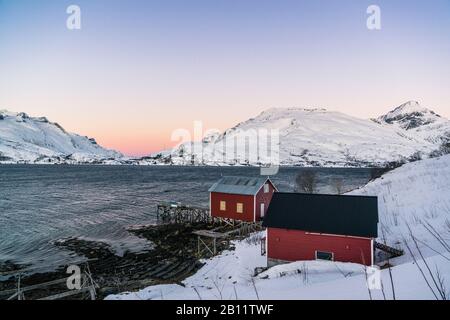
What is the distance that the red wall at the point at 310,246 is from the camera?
1752 cm

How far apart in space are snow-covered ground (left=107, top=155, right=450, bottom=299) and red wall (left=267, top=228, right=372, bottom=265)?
1389 mm

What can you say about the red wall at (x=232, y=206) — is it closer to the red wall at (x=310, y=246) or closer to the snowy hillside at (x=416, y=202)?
the snowy hillside at (x=416, y=202)

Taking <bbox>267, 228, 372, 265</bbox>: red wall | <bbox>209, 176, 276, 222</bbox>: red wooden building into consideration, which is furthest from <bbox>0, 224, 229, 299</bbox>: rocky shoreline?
<bbox>267, 228, 372, 265</bbox>: red wall

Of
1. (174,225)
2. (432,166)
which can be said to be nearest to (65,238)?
(174,225)

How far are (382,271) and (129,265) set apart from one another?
1904 centimetres

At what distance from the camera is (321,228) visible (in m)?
18.3

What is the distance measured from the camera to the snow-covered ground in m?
5.07

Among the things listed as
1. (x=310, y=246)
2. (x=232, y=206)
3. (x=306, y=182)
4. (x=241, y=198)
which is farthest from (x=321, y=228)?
(x=306, y=182)

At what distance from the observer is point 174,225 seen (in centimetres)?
3769

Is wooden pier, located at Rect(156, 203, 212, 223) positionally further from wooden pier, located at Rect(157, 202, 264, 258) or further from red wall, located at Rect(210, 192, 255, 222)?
red wall, located at Rect(210, 192, 255, 222)

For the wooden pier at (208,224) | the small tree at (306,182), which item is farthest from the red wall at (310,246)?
the small tree at (306,182)

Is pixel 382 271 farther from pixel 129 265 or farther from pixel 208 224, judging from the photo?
pixel 208 224
